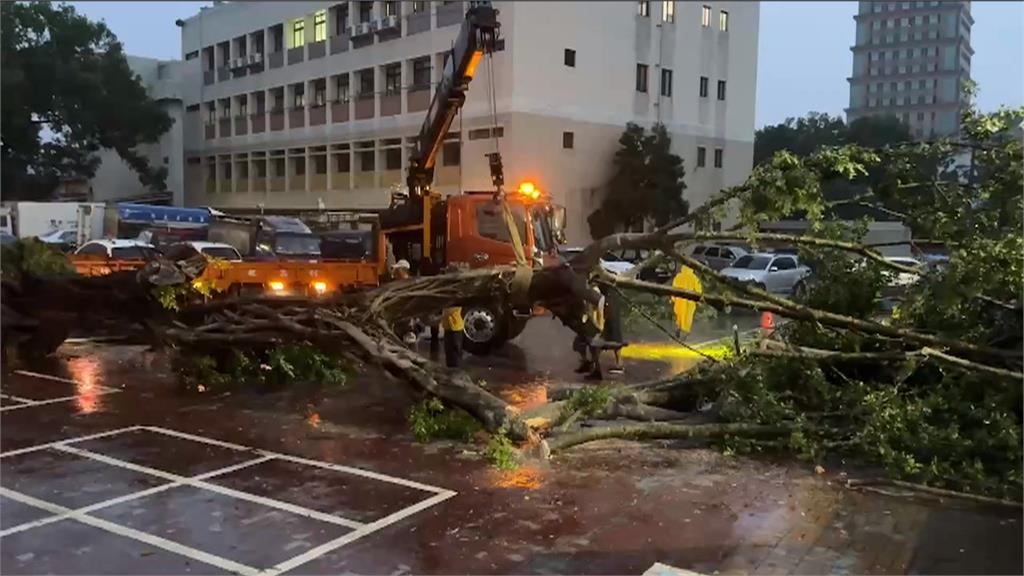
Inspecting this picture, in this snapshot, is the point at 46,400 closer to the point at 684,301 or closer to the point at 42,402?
the point at 42,402

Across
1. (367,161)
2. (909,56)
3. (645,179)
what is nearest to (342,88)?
(367,161)

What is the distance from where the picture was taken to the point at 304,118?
22.3 metres

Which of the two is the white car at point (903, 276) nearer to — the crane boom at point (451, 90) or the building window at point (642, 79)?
the crane boom at point (451, 90)

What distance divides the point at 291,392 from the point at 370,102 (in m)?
14.7

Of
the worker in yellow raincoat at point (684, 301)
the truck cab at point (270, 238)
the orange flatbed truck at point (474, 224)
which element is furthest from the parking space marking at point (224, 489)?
the truck cab at point (270, 238)

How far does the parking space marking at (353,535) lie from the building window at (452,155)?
1184 cm

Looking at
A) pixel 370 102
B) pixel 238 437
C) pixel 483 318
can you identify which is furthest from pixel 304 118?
pixel 238 437

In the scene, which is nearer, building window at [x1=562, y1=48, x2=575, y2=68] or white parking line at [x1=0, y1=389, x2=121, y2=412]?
building window at [x1=562, y1=48, x2=575, y2=68]

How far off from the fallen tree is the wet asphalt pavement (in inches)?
13.2

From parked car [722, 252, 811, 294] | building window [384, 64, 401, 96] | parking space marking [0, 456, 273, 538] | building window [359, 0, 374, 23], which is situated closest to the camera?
parking space marking [0, 456, 273, 538]

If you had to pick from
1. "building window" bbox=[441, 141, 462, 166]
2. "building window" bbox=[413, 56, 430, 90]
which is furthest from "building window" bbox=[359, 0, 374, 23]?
"building window" bbox=[441, 141, 462, 166]

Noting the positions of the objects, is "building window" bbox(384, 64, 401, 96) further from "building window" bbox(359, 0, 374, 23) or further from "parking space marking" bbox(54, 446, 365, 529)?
"parking space marking" bbox(54, 446, 365, 529)

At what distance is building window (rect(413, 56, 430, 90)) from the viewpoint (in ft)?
58.5

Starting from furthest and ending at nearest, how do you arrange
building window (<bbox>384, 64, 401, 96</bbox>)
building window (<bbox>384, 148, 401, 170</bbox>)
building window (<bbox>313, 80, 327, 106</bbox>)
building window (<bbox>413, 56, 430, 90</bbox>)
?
1. building window (<bbox>384, 148, 401, 170</bbox>)
2. building window (<bbox>313, 80, 327, 106</bbox>)
3. building window (<bbox>384, 64, 401, 96</bbox>)
4. building window (<bbox>413, 56, 430, 90</bbox>)
